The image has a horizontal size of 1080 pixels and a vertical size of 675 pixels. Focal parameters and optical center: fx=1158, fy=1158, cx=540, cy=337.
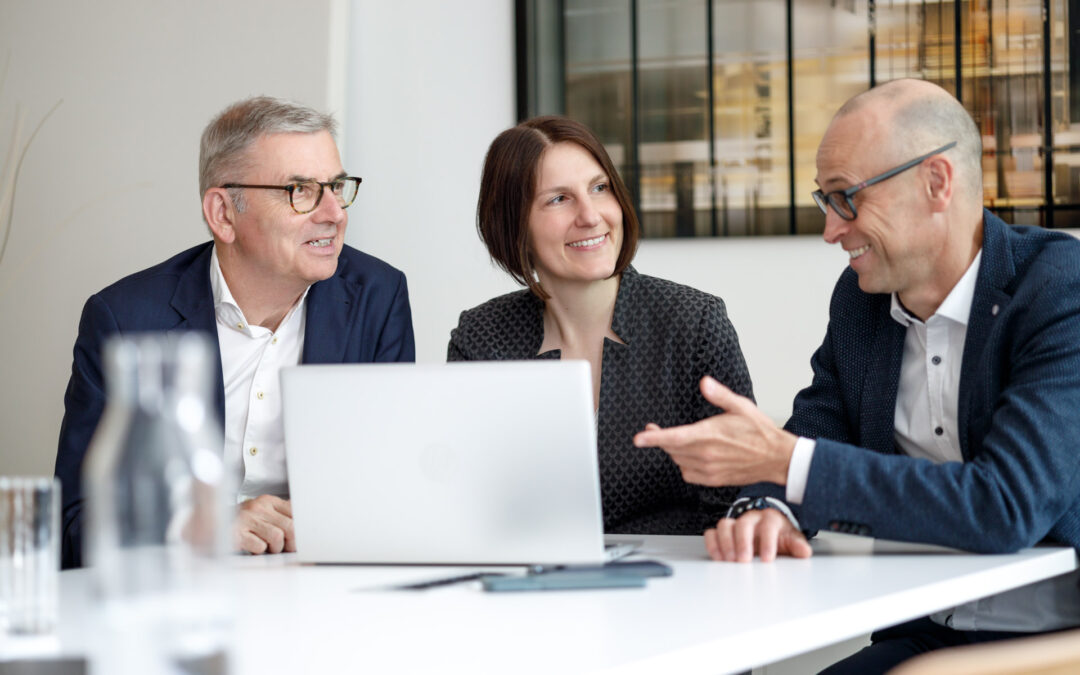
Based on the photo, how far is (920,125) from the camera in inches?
75.5

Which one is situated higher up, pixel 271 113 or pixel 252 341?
pixel 271 113

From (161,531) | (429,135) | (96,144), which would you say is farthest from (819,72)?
(161,531)

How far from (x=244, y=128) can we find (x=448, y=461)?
1.29 meters

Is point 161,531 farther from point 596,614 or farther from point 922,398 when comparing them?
point 922,398

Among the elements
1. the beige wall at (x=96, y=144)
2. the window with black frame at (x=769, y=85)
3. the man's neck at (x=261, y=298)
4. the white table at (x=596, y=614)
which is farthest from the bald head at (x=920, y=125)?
the beige wall at (x=96, y=144)

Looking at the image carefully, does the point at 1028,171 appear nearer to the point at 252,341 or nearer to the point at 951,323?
the point at 951,323

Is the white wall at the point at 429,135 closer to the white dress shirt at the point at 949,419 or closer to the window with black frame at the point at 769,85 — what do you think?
the window with black frame at the point at 769,85

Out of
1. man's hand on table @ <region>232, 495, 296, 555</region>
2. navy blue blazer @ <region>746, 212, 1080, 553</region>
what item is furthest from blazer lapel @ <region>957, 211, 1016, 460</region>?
man's hand on table @ <region>232, 495, 296, 555</region>

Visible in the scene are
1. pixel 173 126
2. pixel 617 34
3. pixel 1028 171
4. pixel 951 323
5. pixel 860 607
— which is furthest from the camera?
pixel 173 126

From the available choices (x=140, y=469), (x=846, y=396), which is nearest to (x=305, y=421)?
(x=140, y=469)

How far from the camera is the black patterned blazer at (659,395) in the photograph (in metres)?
2.27

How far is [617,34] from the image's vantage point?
4199 millimetres

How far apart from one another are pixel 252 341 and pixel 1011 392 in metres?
1.54

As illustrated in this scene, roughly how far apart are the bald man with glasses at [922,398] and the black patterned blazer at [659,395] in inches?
8.2
